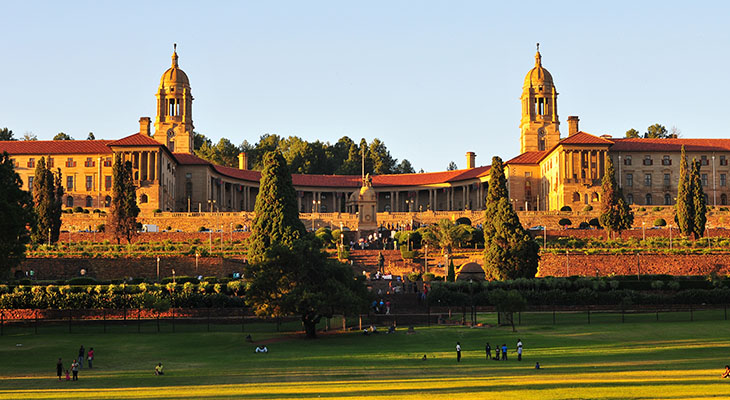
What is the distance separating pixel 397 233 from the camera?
87.9 meters

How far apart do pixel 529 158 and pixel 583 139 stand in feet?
39.1

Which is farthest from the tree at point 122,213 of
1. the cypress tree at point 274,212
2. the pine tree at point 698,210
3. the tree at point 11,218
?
the pine tree at point 698,210

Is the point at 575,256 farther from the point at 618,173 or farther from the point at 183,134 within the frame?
the point at 183,134

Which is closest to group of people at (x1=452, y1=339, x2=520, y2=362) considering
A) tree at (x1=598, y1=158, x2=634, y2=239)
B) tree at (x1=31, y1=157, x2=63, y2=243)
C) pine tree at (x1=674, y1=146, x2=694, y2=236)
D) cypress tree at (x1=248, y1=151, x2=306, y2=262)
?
cypress tree at (x1=248, y1=151, x2=306, y2=262)

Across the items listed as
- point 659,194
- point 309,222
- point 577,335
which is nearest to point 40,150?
point 309,222

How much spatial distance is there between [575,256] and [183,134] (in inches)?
3138

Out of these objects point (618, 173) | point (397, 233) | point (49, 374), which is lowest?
point (49, 374)

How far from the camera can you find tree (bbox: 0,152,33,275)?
165 ft

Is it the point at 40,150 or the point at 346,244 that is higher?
the point at 40,150

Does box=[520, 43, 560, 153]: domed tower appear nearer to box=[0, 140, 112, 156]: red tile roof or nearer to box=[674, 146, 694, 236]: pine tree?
box=[674, 146, 694, 236]: pine tree

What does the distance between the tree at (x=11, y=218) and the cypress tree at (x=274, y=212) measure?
14959 millimetres

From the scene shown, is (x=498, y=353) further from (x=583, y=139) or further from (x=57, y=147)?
(x=57, y=147)

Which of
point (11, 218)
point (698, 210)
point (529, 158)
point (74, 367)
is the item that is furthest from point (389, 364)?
point (529, 158)

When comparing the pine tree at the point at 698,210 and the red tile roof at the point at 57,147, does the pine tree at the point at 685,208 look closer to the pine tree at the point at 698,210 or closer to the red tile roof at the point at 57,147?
the pine tree at the point at 698,210
